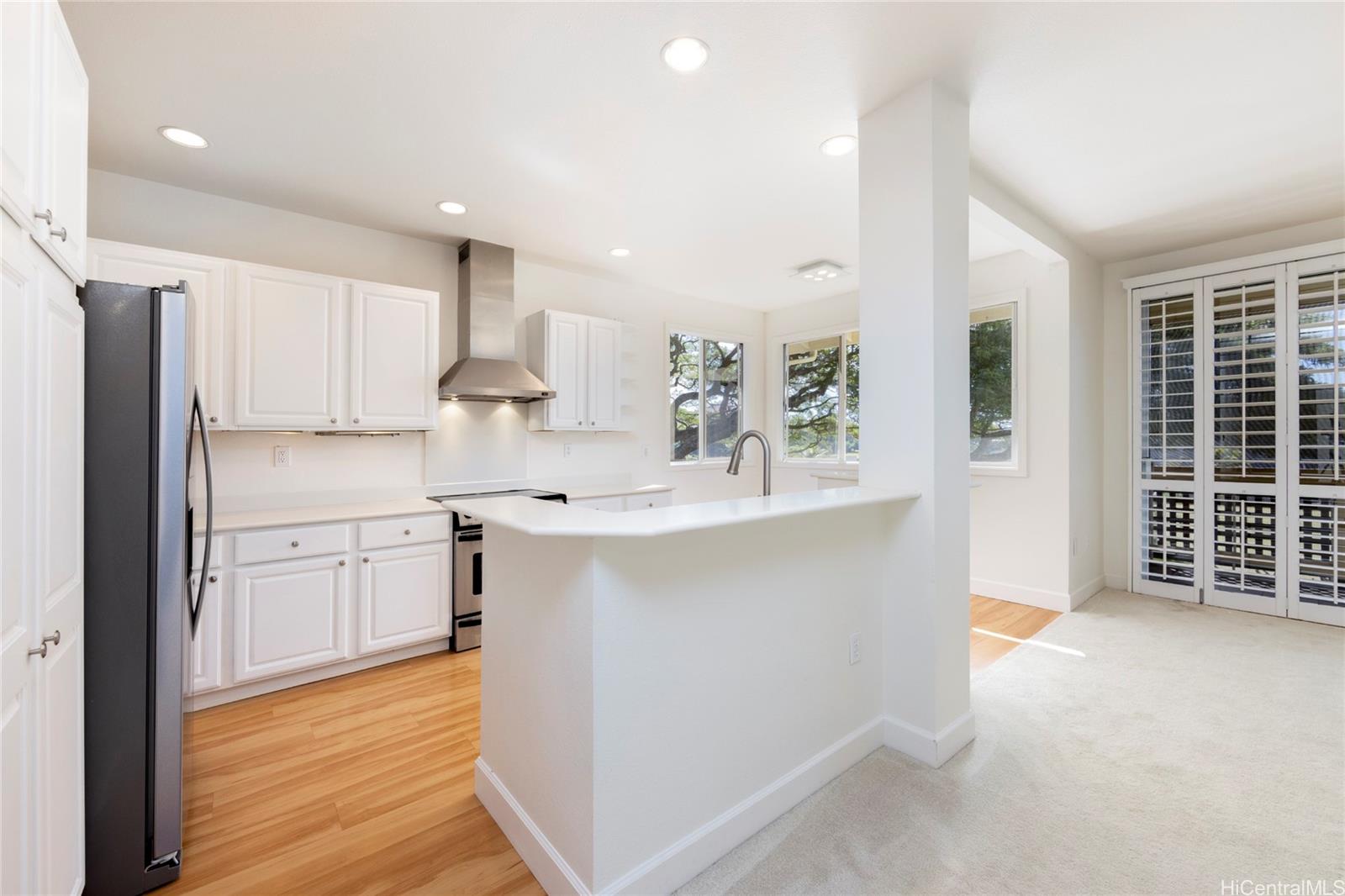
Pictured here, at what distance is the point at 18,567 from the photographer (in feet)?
3.51

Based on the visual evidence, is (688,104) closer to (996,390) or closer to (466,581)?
(466,581)

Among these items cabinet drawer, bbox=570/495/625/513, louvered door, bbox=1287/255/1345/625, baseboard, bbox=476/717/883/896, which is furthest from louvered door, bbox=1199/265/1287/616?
cabinet drawer, bbox=570/495/625/513

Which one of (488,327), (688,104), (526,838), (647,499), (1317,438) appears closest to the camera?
(526,838)

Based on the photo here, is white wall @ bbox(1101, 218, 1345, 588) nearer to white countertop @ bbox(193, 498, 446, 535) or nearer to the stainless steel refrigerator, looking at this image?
white countertop @ bbox(193, 498, 446, 535)

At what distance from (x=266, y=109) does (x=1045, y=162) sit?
3.53 metres

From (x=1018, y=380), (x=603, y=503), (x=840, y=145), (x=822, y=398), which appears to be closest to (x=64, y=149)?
(x=840, y=145)

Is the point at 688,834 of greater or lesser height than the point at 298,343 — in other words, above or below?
below

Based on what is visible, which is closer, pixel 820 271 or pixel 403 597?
pixel 403 597

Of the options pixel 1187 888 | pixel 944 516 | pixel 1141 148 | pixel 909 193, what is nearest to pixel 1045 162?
pixel 1141 148

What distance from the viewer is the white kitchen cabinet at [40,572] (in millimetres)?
1021

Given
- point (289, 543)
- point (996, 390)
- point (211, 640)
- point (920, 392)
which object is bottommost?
point (211, 640)

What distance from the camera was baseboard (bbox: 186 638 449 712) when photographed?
8.79 ft

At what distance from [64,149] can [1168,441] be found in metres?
5.87

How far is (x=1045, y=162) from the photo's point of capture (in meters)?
2.80
